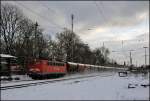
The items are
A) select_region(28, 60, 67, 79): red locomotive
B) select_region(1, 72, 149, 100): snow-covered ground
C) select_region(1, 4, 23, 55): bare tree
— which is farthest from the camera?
select_region(1, 4, 23, 55): bare tree

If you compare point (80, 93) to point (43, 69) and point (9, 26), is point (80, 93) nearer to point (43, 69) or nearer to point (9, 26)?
point (43, 69)

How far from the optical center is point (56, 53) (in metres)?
100

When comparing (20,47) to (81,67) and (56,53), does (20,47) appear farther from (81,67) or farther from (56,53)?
(56,53)

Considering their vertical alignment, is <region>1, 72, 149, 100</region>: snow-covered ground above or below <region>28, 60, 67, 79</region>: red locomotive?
below

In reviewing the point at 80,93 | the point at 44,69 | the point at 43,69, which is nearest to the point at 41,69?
the point at 43,69

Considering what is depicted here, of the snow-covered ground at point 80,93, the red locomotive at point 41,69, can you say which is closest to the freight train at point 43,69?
the red locomotive at point 41,69

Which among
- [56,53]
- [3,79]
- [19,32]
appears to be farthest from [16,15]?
[3,79]

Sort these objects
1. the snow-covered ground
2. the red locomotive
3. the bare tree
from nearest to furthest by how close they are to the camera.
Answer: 1. the snow-covered ground
2. the red locomotive
3. the bare tree

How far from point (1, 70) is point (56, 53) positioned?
212 ft

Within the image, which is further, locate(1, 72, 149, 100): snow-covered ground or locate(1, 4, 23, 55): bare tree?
locate(1, 4, 23, 55): bare tree

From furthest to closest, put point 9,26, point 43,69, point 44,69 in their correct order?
point 9,26 → point 44,69 → point 43,69

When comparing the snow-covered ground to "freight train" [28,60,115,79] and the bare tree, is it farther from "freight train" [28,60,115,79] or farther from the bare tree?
the bare tree

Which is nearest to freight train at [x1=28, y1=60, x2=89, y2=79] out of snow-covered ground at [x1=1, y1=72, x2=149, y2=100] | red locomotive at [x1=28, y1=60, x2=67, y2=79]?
red locomotive at [x1=28, y1=60, x2=67, y2=79]

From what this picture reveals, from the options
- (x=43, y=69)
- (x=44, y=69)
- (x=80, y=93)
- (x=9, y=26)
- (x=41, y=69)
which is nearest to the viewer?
(x=80, y=93)
